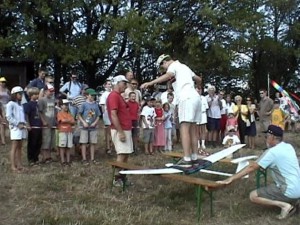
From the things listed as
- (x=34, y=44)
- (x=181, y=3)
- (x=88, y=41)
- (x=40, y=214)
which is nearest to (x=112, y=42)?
(x=88, y=41)

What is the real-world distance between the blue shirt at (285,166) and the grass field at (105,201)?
1.23 ft

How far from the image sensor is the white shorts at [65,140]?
9359 millimetres

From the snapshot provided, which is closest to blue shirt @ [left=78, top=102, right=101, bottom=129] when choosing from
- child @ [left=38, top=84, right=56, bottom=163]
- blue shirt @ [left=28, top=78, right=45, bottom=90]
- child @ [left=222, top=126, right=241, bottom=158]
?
child @ [left=38, top=84, right=56, bottom=163]

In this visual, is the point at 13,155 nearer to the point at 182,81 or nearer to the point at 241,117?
the point at 182,81

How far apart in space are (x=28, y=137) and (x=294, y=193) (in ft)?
17.4

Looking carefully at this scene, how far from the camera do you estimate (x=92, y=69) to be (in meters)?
25.5

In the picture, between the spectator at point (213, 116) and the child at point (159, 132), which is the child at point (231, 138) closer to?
the spectator at point (213, 116)

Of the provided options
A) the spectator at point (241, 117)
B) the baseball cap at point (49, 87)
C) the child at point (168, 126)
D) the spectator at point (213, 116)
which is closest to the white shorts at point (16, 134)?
the baseball cap at point (49, 87)

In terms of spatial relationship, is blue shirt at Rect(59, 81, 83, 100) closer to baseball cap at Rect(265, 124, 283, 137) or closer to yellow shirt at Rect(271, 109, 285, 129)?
yellow shirt at Rect(271, 109, 285, 129)

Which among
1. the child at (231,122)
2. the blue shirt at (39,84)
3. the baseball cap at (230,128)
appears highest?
the blue shirt at (39,84)

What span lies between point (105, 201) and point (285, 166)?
2.51m

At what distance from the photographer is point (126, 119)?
751 cm

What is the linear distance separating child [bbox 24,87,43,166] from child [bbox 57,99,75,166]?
15.5 inches

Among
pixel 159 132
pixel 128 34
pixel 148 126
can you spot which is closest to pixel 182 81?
pixel 148 126
